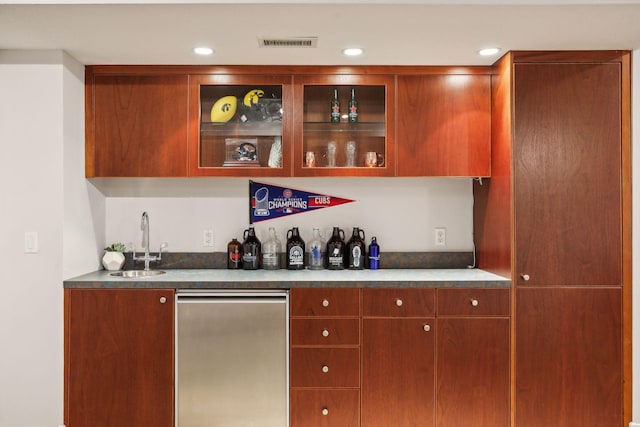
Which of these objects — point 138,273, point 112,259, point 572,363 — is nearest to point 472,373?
point 572,363

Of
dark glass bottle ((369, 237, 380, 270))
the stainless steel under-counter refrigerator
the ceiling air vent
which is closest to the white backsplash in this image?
dark glass bottle ((369, 237, 380, 270))

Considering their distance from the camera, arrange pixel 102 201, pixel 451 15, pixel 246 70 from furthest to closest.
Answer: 1. pixel 102 201
2. pixel 246 70
3. pixel 451 15

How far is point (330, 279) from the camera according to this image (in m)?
2.70

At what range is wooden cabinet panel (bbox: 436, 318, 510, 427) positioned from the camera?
8.73 ft

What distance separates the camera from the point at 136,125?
2.93 m

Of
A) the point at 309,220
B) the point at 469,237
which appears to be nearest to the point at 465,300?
the point at 469,237

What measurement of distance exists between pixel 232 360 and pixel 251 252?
0.69m

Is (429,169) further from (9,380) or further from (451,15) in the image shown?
(9,380)

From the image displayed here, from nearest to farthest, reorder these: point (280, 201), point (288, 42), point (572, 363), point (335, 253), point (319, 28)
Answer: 1. point (319, 28)
2. point (288, 42)
3. point (572, 363)
4. point (335, 253)
5. point (280, 201)

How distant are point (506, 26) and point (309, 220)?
1.60 metres

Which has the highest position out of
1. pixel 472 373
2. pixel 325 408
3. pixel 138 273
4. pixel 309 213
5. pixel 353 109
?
pixel 353 109

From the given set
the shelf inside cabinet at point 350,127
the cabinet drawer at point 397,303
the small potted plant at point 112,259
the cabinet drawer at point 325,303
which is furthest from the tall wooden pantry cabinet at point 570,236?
the small potted plant at point 112,259

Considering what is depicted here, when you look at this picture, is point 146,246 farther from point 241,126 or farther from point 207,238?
point 241,126

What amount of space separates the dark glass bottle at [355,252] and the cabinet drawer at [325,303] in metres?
0.45
